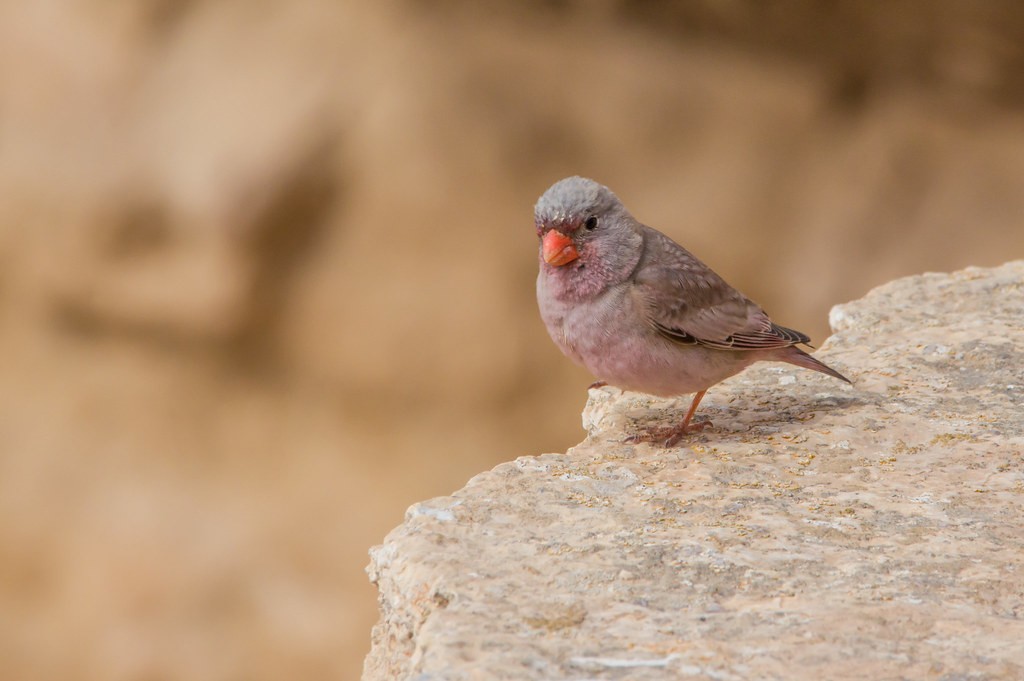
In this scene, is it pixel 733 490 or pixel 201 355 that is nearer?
pixel 733 490

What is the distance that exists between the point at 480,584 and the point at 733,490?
650 millimetres

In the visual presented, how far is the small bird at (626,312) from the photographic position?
2.69 meters

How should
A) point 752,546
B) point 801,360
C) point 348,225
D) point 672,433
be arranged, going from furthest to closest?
1. point 348,225
2. point 801,360
3. point 672,433
4. point 752,546

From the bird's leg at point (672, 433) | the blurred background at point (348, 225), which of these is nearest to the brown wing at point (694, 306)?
the bird's leg at point (672, 433)

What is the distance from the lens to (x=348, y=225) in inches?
222

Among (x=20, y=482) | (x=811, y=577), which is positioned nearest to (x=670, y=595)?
(x=811, y=577)

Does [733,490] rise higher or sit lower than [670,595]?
higher

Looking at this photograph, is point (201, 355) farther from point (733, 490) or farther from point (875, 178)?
point (733, 490)

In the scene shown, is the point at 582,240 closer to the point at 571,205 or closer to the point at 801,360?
the point at 571,205

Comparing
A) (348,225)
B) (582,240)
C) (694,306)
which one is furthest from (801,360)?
(348,225)

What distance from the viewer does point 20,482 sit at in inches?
235

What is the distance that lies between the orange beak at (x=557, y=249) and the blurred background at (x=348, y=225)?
115 inches

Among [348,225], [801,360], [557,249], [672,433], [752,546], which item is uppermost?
[348,225]

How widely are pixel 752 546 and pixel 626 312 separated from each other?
0.73m
